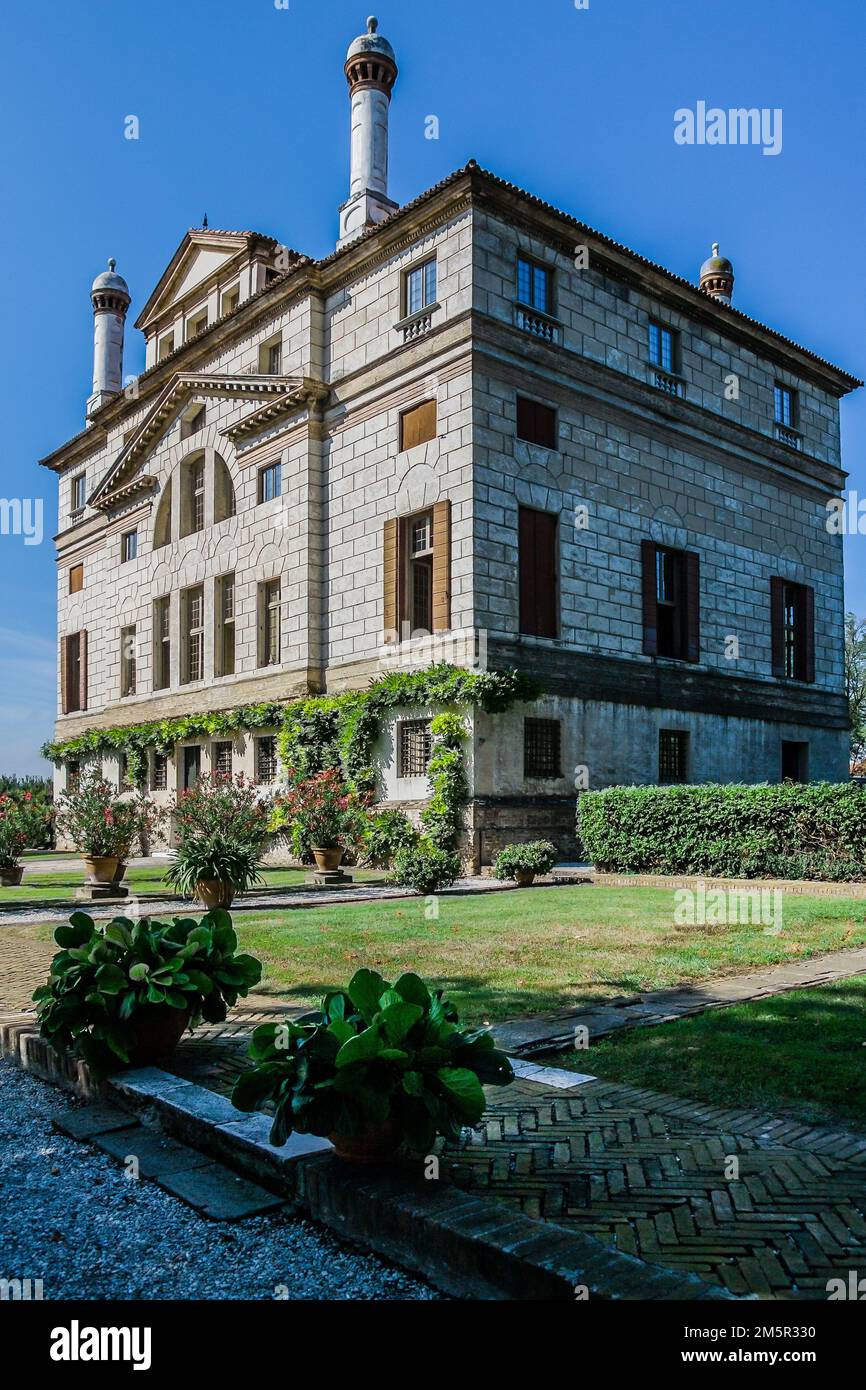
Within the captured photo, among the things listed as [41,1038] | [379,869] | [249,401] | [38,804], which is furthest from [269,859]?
[41,1038]

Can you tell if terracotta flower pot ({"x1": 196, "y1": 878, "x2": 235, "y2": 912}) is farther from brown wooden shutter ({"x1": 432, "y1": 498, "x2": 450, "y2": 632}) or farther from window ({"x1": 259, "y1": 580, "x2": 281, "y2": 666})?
window ({"x1": 259, "y1": 580, "x2": 281, "y2": 666})

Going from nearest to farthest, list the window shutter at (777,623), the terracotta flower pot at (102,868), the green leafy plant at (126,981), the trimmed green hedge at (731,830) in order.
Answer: the green leafy plant at (126,981)
the trimmed green hedge at (731,830)
the terracotta flower pot at (102,868)
the window shutter at (777,623)

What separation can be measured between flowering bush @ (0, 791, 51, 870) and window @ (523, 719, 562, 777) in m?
10.1

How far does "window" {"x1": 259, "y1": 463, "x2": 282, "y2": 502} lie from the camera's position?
2727cm

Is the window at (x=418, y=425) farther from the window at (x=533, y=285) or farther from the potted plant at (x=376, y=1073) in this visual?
the potted plant at (x=376, y=1073)

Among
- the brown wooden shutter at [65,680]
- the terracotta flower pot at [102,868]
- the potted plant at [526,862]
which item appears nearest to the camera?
the terracotta flower pot at [102,868]

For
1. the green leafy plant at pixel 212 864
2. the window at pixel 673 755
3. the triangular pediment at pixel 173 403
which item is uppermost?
the triangular pediment at pixel 173 403

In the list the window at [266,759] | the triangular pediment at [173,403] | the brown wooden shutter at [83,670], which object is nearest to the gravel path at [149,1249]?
the window at [266,759]

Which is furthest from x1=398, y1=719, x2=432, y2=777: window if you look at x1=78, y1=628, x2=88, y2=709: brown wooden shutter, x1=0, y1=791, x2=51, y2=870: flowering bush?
x1=78, y1=628, x2=88, y2=709: brown wooden shutter

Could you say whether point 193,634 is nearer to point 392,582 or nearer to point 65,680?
point 392,582

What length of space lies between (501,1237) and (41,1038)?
4174 mm

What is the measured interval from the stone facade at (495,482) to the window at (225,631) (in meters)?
0.15

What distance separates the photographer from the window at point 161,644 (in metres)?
32.8

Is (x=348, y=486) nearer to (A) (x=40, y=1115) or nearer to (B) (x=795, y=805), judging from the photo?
(B) (x=795, y=805)
